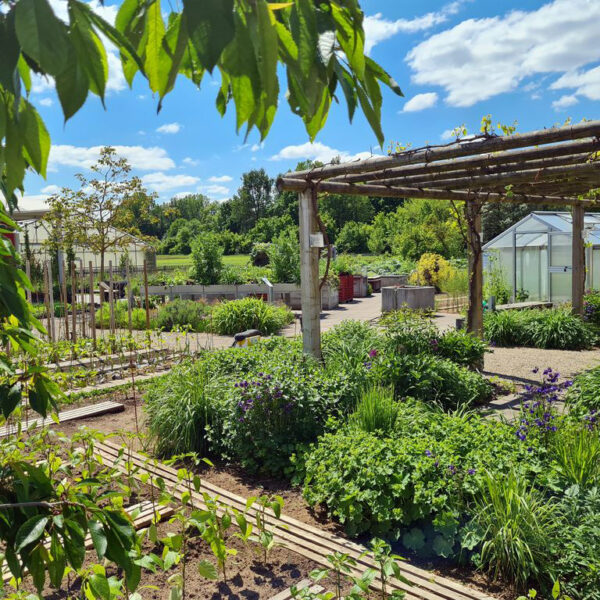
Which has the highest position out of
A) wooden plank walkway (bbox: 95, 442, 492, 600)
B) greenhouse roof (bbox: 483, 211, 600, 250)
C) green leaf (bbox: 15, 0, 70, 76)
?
greenhouse roof (bbox: 483, 211, 600, 250)

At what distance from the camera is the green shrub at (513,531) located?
2875 millimetres

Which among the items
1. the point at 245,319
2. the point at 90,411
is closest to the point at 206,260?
the point at 245,319

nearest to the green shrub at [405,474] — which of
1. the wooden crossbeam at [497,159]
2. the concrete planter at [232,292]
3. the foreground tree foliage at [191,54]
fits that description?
the wooden crossbeam at [497,159]

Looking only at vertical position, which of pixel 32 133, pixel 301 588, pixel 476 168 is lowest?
pixel 301 588

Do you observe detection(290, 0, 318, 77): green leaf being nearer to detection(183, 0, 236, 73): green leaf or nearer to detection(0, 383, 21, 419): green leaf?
detection(183, 0, 236, 73): green leaf

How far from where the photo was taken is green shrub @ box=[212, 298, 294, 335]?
43.2ft

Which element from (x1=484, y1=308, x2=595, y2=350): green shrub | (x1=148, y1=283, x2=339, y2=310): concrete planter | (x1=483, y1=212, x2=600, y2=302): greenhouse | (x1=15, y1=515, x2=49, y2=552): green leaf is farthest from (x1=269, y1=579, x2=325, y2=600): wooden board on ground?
(x1=148, y1=283, x2=339, y2=310): concrete planter

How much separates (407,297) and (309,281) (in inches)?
376

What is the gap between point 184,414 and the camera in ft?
16.2

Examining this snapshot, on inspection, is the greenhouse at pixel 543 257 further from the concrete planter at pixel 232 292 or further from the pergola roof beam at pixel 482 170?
the pergola roof beam at pixel 482 170

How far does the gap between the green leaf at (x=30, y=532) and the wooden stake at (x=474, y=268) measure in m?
7.91

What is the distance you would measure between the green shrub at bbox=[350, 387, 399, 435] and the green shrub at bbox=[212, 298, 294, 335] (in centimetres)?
855

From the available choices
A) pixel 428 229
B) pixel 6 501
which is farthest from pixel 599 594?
pixel 428 229

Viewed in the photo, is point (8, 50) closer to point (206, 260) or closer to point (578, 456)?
point (578, 456)
